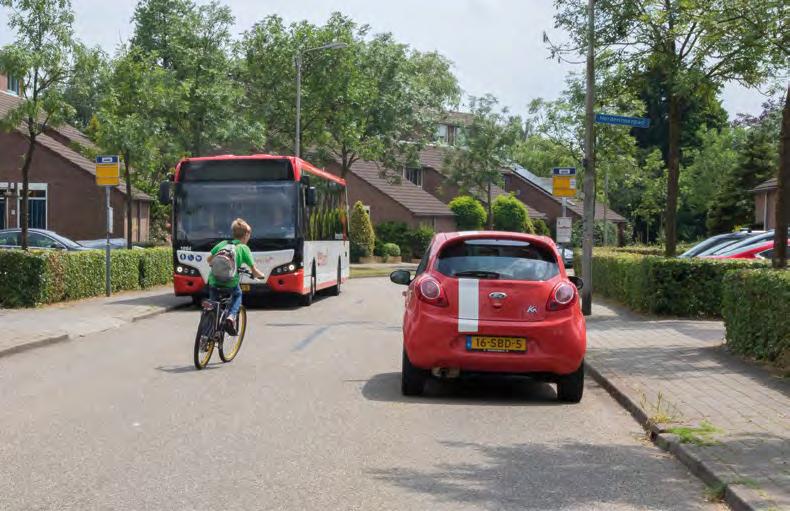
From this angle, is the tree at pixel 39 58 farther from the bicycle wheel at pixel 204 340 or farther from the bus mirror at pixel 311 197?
the bicycle wheel at pixel 204 340

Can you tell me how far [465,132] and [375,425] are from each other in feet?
201

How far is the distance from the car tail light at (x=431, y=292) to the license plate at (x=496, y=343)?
1.39 ft

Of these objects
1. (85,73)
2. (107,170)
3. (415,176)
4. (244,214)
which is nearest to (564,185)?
(244,214)

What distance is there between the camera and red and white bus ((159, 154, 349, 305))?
2061 cm

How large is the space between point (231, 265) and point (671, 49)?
10216 mm

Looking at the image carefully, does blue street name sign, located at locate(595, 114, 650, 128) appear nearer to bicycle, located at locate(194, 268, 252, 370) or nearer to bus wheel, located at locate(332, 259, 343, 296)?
bicycle, located at locate(194, 268, 252, 370)

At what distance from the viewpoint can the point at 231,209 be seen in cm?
2070

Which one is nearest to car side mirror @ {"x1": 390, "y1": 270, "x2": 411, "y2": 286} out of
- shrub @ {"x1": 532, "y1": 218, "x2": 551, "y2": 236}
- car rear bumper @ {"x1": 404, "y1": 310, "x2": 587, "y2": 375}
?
car rear bumper @ {"x1": 404, "y1": 310, "x2": 587, "y2": 375}

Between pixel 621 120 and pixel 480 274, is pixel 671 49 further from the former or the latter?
pixel 480 274

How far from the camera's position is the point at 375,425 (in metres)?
8.33

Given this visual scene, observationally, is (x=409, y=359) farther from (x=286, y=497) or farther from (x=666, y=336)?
(x=666, y=336)

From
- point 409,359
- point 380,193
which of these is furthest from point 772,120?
point 409,359

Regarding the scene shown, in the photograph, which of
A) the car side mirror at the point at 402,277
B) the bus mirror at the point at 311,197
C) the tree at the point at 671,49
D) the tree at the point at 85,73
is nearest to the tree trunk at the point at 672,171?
the tree at the point at 671,49

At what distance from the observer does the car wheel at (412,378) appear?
9820mm
